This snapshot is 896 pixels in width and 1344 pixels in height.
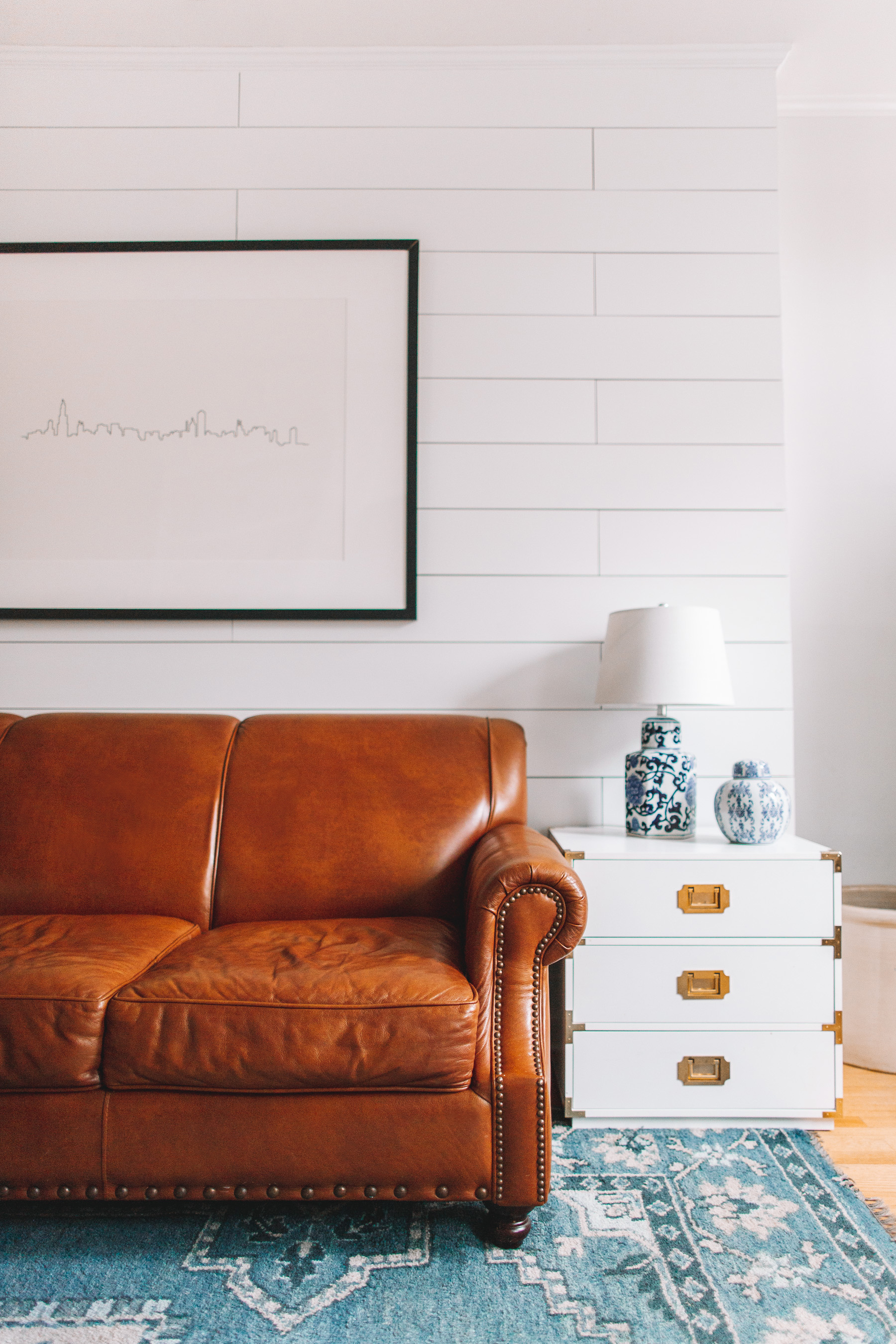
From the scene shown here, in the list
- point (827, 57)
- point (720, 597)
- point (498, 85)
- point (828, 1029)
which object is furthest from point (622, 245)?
point (828, 1029)

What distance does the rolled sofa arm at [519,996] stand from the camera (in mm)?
1337

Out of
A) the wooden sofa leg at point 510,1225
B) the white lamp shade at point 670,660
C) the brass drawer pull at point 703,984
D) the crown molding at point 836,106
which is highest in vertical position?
the crown molding at point 836,106

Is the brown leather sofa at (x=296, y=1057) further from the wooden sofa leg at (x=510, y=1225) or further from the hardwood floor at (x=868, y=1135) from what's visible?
the hardwood floor at (x=868, y=1135)

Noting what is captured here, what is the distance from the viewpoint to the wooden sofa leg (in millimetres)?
1356

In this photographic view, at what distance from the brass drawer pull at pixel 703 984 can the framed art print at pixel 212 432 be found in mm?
1146

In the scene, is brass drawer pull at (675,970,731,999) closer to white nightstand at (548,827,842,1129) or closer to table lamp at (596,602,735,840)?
white nightstand at (548,827,842,1129)

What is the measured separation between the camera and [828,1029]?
1.78 meters

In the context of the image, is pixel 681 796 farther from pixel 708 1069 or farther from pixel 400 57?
pixel 400 57

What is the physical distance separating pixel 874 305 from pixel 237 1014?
254cm

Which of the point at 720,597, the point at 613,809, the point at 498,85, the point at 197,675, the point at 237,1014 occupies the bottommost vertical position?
the point at 237,1014

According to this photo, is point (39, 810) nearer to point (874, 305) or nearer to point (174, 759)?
point (174, 759)

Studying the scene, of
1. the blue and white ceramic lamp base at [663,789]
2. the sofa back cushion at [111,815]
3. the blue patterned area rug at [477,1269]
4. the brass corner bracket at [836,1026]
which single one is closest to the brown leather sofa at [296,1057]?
the blue patterned area rug at [477,1269]

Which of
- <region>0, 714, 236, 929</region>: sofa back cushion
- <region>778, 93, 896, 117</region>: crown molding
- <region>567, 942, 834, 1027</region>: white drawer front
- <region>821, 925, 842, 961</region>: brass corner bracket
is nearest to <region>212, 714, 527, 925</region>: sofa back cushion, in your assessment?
<region>0, 714, 236, 929</region>: sofa back cushion

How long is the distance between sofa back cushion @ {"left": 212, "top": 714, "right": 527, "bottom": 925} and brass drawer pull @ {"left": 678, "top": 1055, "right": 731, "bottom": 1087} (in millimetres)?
578
